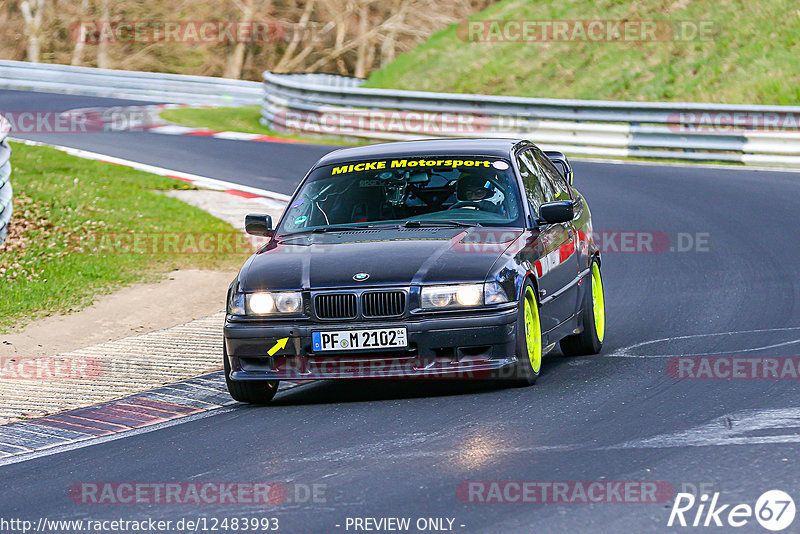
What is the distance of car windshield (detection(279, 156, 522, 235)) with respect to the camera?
882cm

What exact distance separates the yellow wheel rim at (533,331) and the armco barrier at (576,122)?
14320 mm

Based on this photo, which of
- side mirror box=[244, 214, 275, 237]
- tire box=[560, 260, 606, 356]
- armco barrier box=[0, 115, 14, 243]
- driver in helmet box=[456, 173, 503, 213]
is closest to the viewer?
driver in helmet box=[456, 173, 503, 213]

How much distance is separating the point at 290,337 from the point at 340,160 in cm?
202

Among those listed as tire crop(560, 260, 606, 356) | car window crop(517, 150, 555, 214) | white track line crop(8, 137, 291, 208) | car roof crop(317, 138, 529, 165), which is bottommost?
white track line crop(8, 137, 291, 208)

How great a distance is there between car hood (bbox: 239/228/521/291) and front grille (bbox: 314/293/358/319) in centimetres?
7

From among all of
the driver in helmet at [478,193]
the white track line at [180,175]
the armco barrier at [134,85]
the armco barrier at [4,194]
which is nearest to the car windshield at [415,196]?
the driver in helmet at [478,193]

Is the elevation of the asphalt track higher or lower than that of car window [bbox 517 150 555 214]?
lower

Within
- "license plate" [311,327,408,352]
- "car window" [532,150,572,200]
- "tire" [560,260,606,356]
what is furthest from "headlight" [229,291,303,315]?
"car window" [532,150,572,200]

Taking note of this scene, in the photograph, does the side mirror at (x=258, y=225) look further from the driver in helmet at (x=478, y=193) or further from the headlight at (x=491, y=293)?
the headlight at (x=491, y=293)

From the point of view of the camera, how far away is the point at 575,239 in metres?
9.50

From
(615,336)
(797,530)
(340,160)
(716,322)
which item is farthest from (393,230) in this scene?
(797,530)

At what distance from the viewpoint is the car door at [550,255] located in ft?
27.6

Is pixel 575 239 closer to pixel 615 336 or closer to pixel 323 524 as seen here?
pixel 615 336

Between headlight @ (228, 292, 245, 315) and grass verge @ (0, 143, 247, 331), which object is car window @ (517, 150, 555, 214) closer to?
headlight @ (228, 292, 245, 315)
